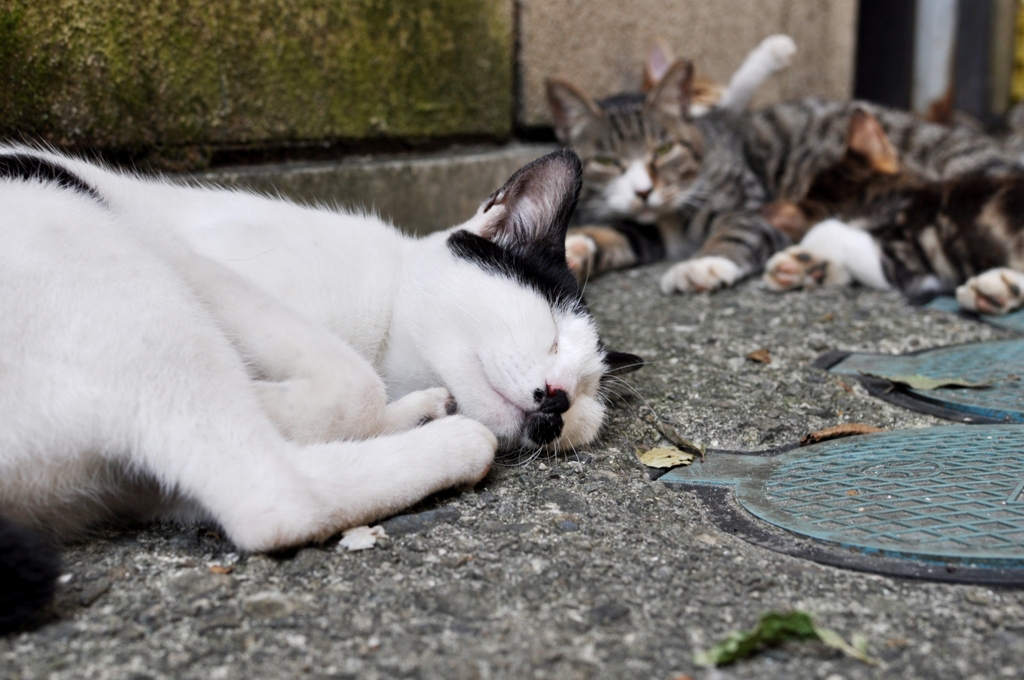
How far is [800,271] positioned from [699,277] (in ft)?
1.40

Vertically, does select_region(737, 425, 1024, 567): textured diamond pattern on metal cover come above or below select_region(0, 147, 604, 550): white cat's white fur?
below

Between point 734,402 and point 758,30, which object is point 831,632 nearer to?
point 734,402

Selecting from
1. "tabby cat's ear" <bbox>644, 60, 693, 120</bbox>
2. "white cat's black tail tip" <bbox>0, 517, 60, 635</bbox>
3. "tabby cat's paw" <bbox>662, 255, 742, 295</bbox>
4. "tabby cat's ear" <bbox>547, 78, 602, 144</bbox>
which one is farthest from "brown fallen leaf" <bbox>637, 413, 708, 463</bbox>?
"tabby cat's ear" <bbox>644, 60, 693, 120</bbox>

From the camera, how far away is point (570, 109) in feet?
13.3

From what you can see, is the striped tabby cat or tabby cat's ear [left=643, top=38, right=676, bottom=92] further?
tabby cat's ear [left=643, top=38, right=676, bottom=92]

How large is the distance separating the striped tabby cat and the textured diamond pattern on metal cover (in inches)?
64.5

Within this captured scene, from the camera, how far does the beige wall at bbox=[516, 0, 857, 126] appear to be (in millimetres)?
4062

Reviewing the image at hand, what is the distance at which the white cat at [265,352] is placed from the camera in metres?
1.34

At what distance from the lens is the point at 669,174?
13.7ft

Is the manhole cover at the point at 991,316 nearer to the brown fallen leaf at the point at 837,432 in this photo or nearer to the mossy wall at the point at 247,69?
the brown fallen leaf at the point at 837,432

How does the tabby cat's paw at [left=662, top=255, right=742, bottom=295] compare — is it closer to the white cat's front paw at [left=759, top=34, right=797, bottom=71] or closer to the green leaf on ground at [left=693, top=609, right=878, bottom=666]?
the white cat's front paw at [left=759, top=34, right=797, bottom=71]

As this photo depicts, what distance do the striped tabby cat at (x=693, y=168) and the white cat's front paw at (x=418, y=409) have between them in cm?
183

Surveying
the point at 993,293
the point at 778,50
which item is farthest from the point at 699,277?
the point at 778,50

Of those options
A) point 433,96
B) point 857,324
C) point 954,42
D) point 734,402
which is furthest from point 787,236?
point 954,42
